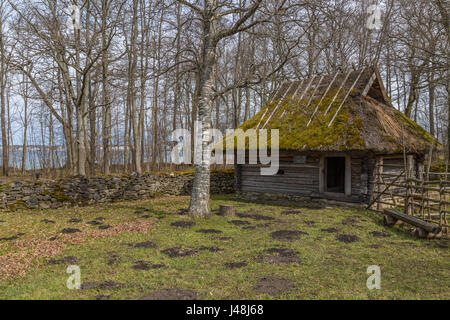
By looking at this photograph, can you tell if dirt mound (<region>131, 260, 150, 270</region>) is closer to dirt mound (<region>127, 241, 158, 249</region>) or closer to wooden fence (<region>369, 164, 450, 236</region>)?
dirt mound (<region>127, 241, 158, 249</region>)

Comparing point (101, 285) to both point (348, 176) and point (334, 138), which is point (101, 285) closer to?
point (334, 138)

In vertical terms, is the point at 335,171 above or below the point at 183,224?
above

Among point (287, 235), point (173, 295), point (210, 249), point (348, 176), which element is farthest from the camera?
point (348, 176)

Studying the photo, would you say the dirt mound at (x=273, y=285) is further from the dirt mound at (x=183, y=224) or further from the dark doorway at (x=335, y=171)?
the dark doorway at (x=335, y=171)

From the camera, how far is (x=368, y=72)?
44.6 feet

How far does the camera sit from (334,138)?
37.9ft

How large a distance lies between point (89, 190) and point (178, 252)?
7.49 meters

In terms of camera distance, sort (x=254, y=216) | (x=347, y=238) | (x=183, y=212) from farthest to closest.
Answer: (x=183, y=212) < (x=254, y=216) < (x=347, y=238)

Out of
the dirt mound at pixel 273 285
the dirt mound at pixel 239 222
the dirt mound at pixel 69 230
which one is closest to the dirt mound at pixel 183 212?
the dirt mound at pixel 239 222

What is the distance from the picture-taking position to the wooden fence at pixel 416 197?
7.70 metres

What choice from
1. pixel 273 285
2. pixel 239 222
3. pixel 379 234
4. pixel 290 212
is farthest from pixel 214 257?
pixel 290 212

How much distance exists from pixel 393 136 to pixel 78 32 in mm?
13700

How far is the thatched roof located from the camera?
11477 mm

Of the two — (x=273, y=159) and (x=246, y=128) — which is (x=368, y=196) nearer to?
(x=273, y=159)
